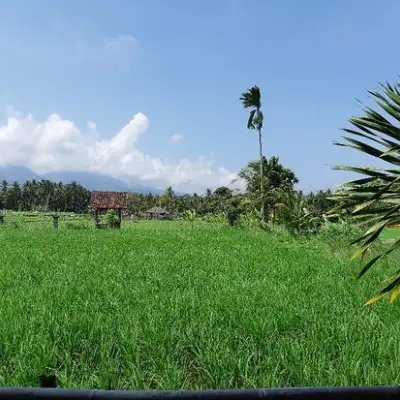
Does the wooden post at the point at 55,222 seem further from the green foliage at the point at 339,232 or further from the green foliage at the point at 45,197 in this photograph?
the green foliage at the point at 45,197

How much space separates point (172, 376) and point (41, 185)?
8873 cm

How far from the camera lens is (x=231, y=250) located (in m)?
11.1

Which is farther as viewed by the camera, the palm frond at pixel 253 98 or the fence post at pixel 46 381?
the palm frond at pixel 253 98

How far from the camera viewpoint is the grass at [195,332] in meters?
2.99

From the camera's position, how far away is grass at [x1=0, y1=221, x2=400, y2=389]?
2.99 metres

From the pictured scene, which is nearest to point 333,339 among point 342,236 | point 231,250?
point 231,250

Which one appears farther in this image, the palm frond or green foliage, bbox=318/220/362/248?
the palm frond

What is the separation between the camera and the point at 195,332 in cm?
367

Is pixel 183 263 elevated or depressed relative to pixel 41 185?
depressed

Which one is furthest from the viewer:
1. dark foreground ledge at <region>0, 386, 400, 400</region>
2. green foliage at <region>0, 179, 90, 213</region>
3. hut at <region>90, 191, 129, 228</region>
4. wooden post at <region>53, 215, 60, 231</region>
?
green foliage at <region>0, 179, 90, 213</region>

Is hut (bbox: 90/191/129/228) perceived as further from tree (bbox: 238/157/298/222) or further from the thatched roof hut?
tree (bbox: 238/157/298/222)

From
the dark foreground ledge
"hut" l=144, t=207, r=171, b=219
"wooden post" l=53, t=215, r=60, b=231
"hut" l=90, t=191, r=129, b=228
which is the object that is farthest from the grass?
"hut" l=144, t=207, r=171, b=219

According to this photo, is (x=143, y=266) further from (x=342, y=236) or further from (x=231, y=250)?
(x=342, y=236)

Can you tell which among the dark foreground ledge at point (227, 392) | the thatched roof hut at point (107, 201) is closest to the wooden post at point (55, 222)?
the thatched roof hut at point (107, 201)
